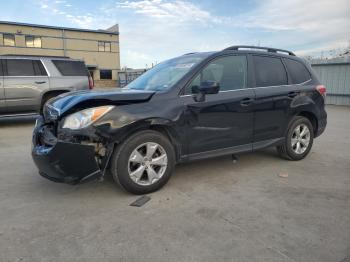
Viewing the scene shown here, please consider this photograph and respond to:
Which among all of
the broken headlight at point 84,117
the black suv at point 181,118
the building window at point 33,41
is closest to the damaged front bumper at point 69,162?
the black suv at point 181,118

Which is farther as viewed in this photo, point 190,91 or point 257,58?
point 257,58

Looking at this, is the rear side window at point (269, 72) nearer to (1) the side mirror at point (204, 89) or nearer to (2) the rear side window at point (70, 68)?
(1) the side mirror at point (204, 89)

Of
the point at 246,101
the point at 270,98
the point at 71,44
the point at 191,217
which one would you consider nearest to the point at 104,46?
the point at 71,44

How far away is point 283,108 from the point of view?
4.86 metres

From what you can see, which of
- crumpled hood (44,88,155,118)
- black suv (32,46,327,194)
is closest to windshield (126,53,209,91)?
black suv (32,46,327,194)

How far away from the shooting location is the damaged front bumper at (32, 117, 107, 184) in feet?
10.6

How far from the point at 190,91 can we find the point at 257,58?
1.43m

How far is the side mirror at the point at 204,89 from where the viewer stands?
3.79 m

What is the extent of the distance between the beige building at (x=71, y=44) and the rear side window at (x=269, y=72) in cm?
2861

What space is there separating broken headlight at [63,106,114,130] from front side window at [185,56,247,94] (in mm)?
1247

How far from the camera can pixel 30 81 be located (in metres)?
8.49

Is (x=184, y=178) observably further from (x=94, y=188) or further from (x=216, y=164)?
(x=94, y=188)

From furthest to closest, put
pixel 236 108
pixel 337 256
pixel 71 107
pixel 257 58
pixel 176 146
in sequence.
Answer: pixel 257 58 → pixel 236 108 → pixel 176 146 → pixel 71 107 → pixel 337 256

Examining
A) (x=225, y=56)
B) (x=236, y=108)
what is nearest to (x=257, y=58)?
(x=225, y=56)
